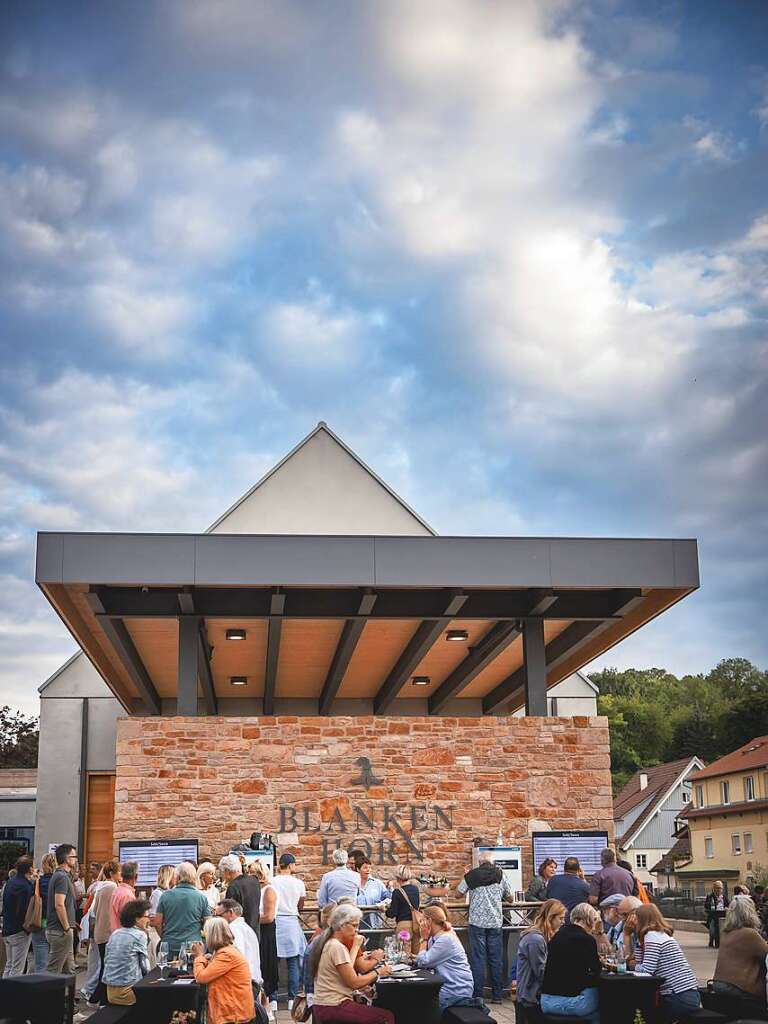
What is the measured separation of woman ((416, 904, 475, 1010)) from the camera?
28.5ft

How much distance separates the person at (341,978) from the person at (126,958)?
1959mm

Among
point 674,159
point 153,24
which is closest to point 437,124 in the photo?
point 153,24

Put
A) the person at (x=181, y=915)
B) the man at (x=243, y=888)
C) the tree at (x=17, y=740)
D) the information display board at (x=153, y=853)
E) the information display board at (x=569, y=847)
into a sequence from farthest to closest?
the tree at (x=17, y=740), the information display board at (x=569, y=847), the information display board at (x=153, y=853), the man at (x=243, y=888), the person at (x=181, y=915)

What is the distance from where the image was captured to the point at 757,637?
4045 inches

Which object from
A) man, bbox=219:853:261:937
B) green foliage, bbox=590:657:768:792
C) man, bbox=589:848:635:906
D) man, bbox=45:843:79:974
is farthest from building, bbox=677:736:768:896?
man, bbox=219:853:261:937

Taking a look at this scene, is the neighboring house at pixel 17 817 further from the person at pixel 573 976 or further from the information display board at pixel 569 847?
the person at pixel 573 976

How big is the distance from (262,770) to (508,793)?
2903mm

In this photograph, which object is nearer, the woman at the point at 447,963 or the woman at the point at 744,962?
the woman at the point at 744,962

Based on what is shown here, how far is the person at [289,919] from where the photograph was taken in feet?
36.7

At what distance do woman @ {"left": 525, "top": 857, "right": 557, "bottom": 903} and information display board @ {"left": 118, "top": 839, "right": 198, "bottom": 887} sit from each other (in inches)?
149

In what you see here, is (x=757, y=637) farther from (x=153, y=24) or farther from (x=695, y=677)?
(x=153, y=24)

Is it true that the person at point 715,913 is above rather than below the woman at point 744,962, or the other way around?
below

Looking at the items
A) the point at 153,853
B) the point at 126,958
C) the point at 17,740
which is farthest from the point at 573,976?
the point at 17,740

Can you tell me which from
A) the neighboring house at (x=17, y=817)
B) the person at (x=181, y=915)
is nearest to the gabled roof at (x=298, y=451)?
the person at (x=181, y=915)
